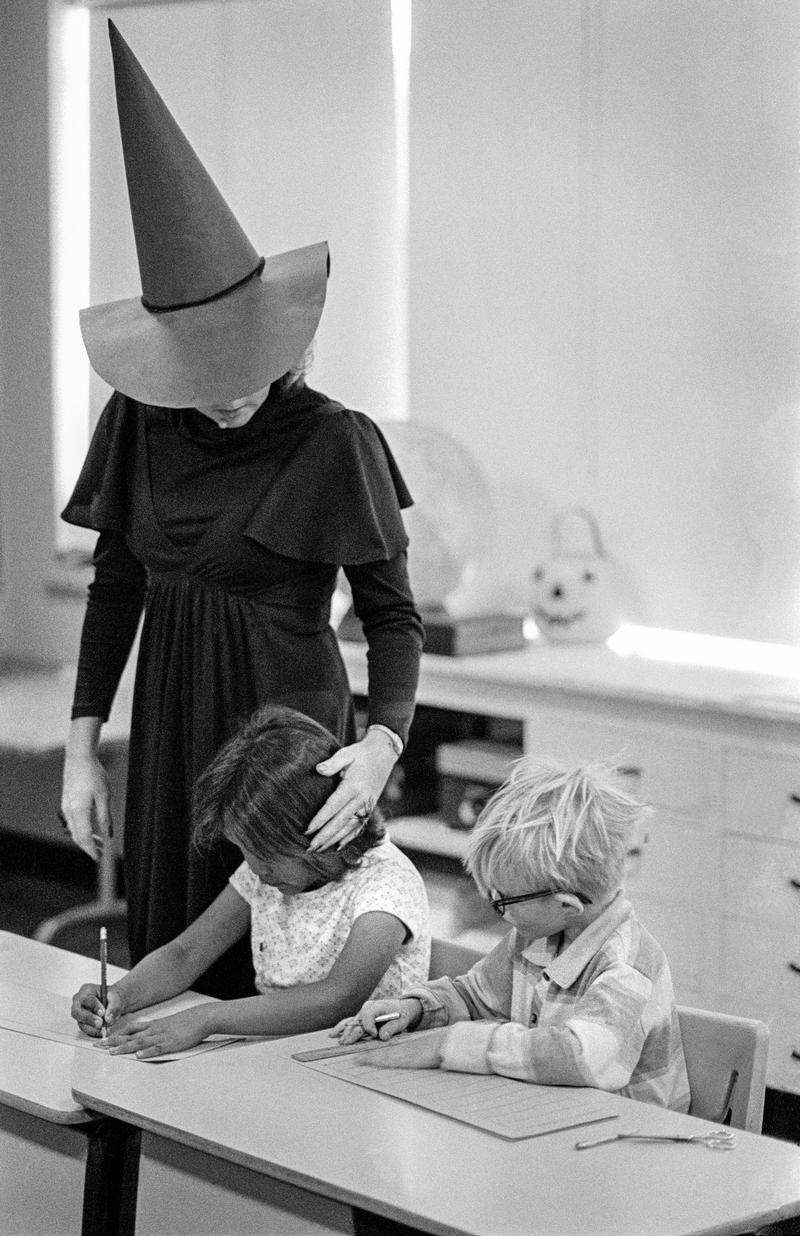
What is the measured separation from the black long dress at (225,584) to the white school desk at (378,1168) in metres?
0.50

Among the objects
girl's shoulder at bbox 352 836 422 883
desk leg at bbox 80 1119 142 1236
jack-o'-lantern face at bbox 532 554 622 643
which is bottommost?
desk leg at bbox 80 1119 142 1236

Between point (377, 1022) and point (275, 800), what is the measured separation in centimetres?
27

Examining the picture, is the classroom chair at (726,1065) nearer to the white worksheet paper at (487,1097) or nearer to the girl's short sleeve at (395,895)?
the white worksheet paper at (487,1097)

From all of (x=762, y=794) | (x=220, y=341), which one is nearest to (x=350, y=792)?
(x=220, y=341)

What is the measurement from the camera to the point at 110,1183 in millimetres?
1597

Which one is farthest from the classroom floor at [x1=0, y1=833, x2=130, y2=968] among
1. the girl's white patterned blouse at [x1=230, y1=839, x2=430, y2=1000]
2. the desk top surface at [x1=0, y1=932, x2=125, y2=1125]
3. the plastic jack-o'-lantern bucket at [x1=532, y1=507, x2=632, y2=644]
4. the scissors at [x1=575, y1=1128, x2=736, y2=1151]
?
the scissors at [x1=575, y1=1128, x2=736, y2=1151]

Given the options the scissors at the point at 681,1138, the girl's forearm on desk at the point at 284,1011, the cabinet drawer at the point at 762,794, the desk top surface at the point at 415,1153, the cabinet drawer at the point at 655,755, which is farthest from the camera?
the cabinet drawer at the point at 655,755

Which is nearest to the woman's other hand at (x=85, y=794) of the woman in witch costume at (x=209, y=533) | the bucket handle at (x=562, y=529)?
the woman in witch costume at (x=209, y=533)

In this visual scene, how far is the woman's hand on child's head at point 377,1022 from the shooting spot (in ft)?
5.57

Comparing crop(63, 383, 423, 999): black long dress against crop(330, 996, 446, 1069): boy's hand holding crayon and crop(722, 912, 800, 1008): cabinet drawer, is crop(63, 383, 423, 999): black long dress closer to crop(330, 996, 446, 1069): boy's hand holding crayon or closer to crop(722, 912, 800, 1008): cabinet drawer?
crop(330, 996, 446, 1069): boy's hand holding crayon

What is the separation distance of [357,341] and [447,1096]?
2650 millimetres

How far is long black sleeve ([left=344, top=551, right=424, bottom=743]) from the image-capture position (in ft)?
6.61

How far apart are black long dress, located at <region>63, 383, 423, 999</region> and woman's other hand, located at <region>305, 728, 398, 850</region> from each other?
3.3 inches

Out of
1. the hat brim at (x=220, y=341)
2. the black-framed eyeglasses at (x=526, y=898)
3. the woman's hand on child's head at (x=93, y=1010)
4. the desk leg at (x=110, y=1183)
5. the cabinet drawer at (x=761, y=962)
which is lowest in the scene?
the cabinet drawer at (x=761, y=962)
